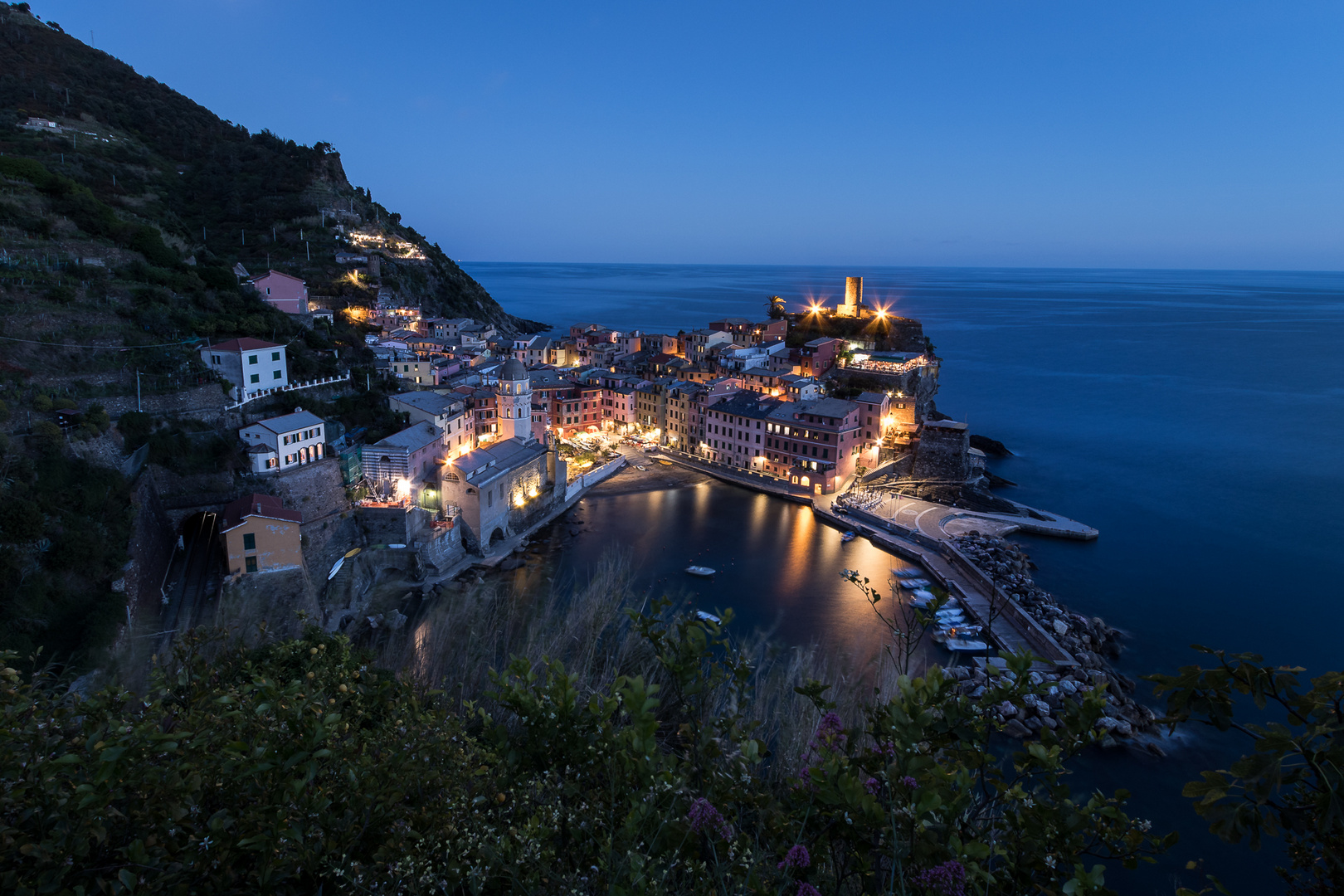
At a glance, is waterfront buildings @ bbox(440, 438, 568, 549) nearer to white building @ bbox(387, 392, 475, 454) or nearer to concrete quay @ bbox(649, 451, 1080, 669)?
white building @ bbox(387, 392, 475, 454)

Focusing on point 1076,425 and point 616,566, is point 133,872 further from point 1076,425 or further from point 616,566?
point 1076,425

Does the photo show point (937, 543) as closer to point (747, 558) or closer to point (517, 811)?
point (747, 558)

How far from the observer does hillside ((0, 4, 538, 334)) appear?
728 inches

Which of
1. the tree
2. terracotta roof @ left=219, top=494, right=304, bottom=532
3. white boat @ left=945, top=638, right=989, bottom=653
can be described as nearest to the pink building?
terracotta roof @ left=219, top=494, right=304, bottom=532

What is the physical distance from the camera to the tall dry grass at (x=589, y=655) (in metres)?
8.10

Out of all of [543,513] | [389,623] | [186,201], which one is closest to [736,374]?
[543,513]

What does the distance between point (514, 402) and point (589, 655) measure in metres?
13.6

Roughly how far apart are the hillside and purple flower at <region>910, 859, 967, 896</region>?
2048cm

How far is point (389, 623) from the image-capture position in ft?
45.9

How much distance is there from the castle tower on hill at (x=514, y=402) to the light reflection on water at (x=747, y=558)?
3.36 meters

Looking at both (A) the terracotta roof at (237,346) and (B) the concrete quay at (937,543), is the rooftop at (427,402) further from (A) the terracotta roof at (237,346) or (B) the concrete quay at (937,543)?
(B) the concrete quay at (937,543)

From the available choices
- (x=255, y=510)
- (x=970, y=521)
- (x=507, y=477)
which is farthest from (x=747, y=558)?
(x=255, y=510)

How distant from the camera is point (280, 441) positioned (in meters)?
14.7

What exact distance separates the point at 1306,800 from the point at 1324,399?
50.3 metres
